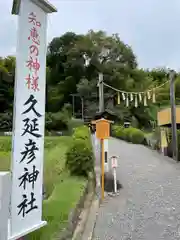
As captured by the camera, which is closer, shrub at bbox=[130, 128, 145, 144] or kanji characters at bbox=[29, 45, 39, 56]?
kanji characters at bbox=[29, 45, 39, 56]

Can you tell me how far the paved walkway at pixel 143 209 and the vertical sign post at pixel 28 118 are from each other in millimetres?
1734

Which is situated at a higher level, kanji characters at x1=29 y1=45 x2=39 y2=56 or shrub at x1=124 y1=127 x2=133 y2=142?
kanji characters at x1=29 y1=45 x2=39 y2=56

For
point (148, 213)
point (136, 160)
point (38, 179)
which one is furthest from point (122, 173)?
point (38, 179)

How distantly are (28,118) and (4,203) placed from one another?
85 centimetres

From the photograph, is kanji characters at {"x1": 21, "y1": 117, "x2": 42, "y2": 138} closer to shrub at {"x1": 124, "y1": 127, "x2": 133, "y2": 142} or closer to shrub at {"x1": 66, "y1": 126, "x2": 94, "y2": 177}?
shrub at {"x1": 66, "y1": 126, "x2": 94, "y2": 177}

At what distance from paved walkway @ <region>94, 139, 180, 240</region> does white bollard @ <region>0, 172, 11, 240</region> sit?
1.99 meters

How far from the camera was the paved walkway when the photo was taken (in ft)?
14.4

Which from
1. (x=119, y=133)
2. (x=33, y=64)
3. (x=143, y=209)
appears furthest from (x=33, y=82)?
(x=119, y=133)

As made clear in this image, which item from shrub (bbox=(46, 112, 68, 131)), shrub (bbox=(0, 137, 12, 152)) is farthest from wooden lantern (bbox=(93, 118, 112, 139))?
shrub (bbox=(46, 112, 68, 131))

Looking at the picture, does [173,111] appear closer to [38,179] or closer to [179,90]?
[38,179]

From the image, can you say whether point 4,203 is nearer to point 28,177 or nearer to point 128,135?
point 28,177

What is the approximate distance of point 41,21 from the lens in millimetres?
3125

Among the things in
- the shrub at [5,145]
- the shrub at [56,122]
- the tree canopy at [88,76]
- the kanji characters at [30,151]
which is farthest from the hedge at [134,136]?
the kanji characters at [30,151]

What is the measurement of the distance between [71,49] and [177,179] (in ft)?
98.1
